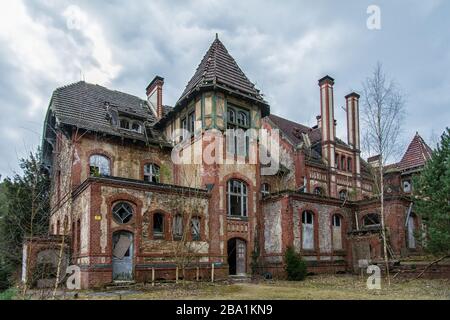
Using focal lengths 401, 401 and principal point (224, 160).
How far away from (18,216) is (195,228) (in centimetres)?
876

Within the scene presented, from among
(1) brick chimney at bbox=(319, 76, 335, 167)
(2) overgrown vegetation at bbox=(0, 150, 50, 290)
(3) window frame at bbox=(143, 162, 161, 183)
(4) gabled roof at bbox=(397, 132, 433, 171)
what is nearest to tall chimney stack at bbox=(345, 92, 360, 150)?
(1) brick chimney at bbox=(319, 76, 335, 167)

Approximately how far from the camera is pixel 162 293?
14.7 m

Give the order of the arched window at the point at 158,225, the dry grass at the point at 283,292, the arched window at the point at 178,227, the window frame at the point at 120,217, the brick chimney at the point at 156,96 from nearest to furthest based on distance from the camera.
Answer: the dry grass at the point at 283,292, the window frame at the point at 120,217, the arched window at the point at 158,225, the arched window at the point at 178,227, the brick chimney at the point at 156,96

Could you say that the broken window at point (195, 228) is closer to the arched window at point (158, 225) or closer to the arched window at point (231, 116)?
the arched window at point (158, 225)

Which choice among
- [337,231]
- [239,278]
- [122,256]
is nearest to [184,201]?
[122,256]

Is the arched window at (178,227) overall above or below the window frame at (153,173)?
below

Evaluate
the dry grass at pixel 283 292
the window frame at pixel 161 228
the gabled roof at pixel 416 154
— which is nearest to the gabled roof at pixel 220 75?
the window frame at pixel 161 228

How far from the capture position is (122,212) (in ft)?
60.1

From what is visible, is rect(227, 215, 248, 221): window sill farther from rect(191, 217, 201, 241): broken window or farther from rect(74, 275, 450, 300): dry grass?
rect(74, 275, 450, 300): dry grass

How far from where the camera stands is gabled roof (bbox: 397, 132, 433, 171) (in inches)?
1330

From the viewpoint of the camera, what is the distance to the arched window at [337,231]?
80.4 feet

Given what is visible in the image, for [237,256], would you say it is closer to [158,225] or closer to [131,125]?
[158,225]

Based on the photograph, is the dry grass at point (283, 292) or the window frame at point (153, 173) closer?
the dry grass at point (283, 292)

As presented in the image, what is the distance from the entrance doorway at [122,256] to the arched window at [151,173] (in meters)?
6.52
